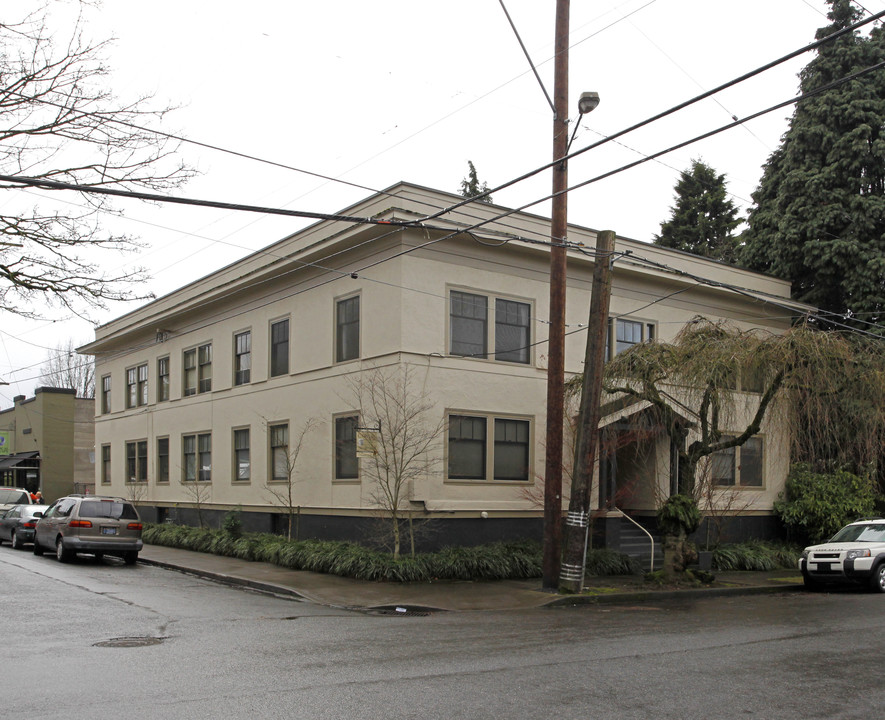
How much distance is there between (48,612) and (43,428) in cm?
4096

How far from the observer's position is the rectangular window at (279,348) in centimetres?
2447

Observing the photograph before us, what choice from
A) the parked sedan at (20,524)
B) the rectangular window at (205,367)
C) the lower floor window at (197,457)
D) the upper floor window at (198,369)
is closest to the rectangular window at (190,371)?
the upper floor window at (198,369)

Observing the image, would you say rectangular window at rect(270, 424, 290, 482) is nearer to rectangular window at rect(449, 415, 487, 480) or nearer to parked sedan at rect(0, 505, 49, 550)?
rectangular window at rect(449, 415, 487, 480)

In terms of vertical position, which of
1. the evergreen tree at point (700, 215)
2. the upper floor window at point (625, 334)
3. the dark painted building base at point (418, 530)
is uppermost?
the evergreen tree at point (700, 215)

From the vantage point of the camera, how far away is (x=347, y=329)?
22.1 m

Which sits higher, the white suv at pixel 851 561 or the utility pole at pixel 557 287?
the utility pole at pixel 557 287

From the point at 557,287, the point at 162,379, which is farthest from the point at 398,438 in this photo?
the point at 162,379

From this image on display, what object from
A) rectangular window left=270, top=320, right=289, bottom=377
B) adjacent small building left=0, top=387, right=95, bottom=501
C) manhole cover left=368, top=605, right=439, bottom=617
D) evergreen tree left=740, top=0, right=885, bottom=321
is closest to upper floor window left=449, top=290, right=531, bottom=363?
rectangular window left=270, top=320, right=289, bottom=377

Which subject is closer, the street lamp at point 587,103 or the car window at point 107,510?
the street lamp at point 587,103

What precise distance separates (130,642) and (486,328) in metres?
12.7

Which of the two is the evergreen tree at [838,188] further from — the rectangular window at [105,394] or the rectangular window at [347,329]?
the rectangular window at [105,394]

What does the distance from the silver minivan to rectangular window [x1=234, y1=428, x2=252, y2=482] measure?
433cm

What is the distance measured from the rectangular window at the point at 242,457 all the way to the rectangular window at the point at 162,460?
571cm

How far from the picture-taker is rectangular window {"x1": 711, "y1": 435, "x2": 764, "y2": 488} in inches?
1022
